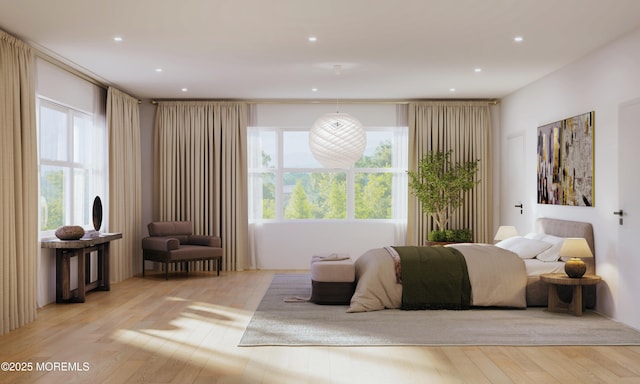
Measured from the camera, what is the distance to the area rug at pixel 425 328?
462 centimetres

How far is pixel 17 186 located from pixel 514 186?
622cm

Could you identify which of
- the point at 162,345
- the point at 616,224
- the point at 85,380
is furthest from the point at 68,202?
the point at 616,224

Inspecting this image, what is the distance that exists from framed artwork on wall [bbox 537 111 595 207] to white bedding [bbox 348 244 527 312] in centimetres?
102

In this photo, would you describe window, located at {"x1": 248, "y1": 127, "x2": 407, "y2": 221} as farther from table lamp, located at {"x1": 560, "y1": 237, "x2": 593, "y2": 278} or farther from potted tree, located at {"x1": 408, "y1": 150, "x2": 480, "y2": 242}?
table lamp, located at {"x1": 560, "y1": 237, "x2": 593, "y2": 278}

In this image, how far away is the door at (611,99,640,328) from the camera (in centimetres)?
511

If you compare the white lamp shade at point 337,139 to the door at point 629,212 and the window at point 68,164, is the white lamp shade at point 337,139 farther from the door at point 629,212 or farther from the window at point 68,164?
the window at point 68,164

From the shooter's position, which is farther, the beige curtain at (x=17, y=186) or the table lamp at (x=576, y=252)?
the table lamp at (x=576, y=252)

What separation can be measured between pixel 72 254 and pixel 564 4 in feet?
17.7

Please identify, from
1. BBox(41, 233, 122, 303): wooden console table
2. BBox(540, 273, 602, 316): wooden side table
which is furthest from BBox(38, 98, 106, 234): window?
BBox(540, 273, 602, 316): wooden side table

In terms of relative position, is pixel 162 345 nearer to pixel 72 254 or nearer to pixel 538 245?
pixel 72 254

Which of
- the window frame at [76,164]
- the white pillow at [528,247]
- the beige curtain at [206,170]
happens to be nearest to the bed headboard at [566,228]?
the white pillow at [528,247]

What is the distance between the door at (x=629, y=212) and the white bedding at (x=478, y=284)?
942 millimetres

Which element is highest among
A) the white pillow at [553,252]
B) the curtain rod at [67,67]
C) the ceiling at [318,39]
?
the ceiling at [318,39]

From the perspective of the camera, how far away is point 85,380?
3639 millimetres
